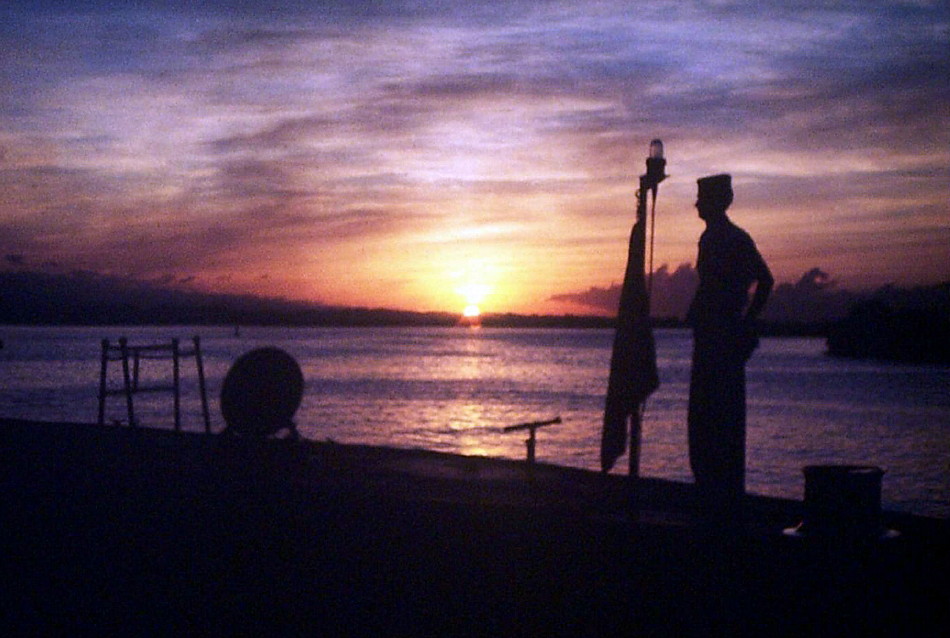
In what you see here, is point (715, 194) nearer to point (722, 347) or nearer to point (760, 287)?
point (760, 287)

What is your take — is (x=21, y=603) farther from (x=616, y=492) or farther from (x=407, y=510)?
(x=616, y=492)

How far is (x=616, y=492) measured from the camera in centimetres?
1118

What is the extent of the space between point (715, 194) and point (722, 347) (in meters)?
1.08

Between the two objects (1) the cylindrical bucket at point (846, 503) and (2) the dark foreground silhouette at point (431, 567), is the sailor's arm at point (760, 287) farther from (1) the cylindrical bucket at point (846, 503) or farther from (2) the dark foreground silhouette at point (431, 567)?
(2) the dark foreground silhouette at point (431, 567)

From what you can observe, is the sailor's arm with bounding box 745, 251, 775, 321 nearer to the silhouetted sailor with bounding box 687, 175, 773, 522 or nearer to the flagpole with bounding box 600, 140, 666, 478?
the silhouetted sailor with bounding box 687, 175, 773, 522

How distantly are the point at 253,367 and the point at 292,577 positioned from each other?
8604 mm

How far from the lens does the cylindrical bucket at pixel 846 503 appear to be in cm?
616

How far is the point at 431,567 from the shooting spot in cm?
717

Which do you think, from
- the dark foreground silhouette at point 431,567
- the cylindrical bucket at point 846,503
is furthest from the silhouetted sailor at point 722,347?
the cylindrical bucket at point 846,503

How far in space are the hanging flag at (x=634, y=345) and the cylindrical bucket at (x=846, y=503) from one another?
2.05 m

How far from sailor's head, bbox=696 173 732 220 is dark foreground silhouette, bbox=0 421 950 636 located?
2265 millimetres

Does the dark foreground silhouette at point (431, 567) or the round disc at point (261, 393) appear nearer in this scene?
the dark foreground silhouette at point (431, 567)

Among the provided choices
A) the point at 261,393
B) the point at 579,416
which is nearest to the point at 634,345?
the point at 261,393

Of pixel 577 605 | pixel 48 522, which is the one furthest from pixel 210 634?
pixel 48 522
